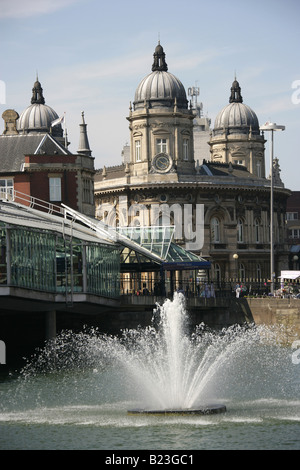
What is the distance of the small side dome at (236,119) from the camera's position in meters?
148

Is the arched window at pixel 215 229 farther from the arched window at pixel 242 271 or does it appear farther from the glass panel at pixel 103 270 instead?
the glass panel at pixel 103 270

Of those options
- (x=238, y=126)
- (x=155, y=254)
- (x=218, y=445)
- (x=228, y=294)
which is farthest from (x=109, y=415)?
(x=238, y=126)

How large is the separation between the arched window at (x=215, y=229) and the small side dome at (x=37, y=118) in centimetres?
3362

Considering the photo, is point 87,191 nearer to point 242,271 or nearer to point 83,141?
point 83,141

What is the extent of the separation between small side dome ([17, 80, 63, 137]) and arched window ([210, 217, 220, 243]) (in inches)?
1323

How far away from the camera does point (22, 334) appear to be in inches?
3174

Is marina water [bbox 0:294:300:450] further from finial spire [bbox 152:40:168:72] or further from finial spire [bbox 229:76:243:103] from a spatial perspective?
finial spire [bbox 229:76:243:103]

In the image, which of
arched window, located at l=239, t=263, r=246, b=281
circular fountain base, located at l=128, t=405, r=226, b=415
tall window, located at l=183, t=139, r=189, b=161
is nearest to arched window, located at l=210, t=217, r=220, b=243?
arched window, located at l=239, t=263, r=246, b=281

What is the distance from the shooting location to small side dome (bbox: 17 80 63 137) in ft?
504

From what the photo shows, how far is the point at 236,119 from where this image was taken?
148 meters

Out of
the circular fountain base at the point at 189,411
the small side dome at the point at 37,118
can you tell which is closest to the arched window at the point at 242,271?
the small side dome at the point at 37,118

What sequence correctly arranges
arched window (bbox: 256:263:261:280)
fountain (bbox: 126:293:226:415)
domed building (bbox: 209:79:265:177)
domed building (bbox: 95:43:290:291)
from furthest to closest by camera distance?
domed building (bbox: 209:79:265:177)
arched window (bbox: 256:263:261:280)
domed building (bbox: 95:43:290:291)
fountain (bbox: 126:293:226:415)

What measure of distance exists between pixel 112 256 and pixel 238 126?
71.0 m

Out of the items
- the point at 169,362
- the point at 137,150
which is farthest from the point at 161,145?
the point at 169,362
